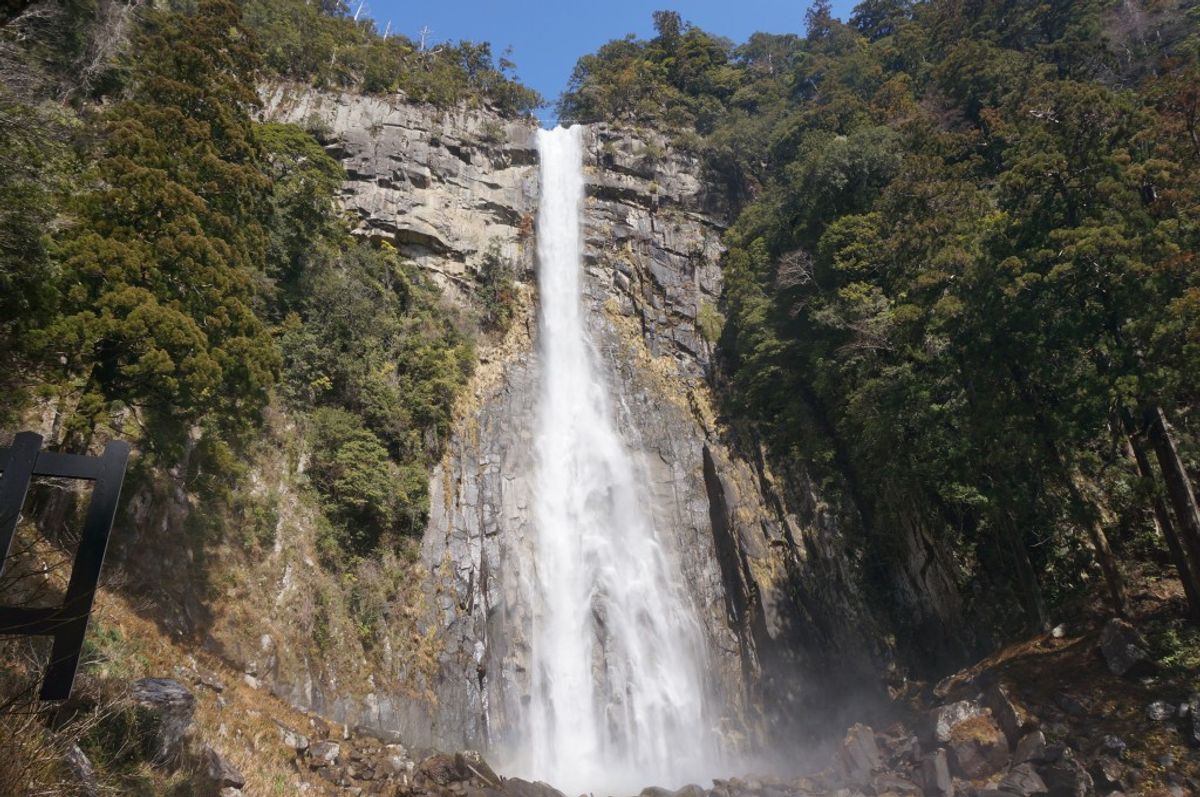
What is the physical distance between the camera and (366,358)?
18391 millimetres

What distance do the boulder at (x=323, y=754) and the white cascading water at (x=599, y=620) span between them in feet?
22.6

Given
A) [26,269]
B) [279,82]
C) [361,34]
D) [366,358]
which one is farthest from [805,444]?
[361,34]

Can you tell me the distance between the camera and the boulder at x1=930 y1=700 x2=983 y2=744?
40.2 ft

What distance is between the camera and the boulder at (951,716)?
12.3 metres

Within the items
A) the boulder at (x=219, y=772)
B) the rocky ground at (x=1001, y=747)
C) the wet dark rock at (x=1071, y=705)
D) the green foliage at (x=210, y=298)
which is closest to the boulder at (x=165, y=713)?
the boulder at (x=219, y=772)

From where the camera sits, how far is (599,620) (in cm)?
1875

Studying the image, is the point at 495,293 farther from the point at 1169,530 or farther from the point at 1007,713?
the point at 1169,530

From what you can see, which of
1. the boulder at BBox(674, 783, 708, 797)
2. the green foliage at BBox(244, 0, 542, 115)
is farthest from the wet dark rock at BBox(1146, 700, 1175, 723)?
the green foliage at BBox(244, 0, 542, 115)

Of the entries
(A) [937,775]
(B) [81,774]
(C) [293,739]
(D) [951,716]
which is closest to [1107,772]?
(A) [937,775]

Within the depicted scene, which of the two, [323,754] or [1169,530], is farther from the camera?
[1169,530]

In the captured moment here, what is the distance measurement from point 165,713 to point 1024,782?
12.0m

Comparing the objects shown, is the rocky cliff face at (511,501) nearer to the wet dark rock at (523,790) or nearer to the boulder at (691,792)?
the wet dark rock at (523,790)

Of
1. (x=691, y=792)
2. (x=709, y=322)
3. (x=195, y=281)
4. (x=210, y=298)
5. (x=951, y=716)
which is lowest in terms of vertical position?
(x=691, y=792)

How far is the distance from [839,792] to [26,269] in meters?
14.8
